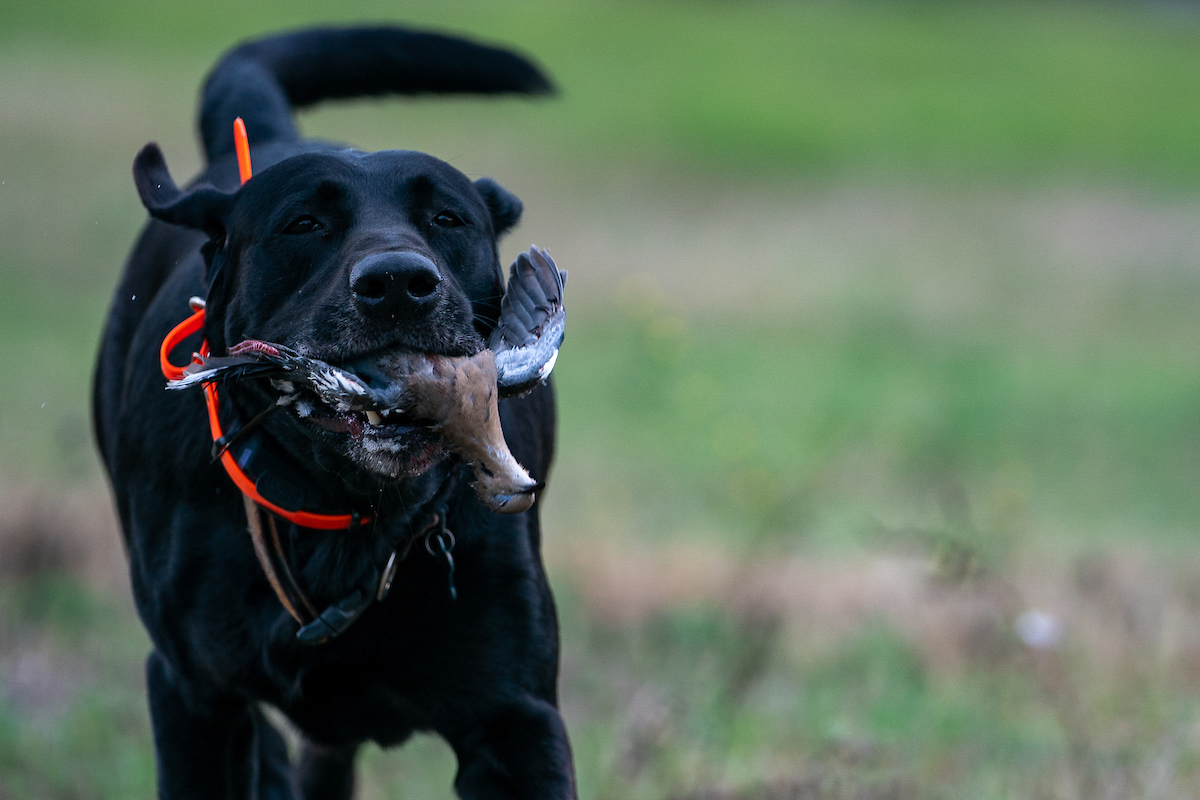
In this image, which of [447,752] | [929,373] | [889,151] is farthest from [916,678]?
[889,151]

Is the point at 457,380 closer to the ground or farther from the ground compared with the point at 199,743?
farther from the ground

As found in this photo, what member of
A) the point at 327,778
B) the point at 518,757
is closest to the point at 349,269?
the point at 518,757

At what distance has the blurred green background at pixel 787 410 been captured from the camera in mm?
4285

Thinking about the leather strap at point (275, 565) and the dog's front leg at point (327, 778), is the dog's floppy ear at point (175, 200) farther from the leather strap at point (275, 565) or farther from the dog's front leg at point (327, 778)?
the dog's front leg at point (327, 778)


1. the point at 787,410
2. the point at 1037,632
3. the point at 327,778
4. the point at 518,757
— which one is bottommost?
the point at 787,410

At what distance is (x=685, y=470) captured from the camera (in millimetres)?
8953

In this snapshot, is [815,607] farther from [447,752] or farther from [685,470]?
[685,470]

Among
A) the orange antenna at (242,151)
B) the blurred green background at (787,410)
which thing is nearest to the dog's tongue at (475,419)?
the orange antenna at (242,151)

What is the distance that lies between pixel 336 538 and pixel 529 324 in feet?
2.12

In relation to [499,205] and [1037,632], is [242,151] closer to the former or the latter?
[499,205]

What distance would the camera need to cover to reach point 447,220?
305 cm

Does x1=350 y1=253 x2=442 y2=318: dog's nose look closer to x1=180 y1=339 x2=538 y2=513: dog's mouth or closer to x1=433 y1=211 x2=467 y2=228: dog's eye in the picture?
x1=180 y1=339 x2=538 y2=513: dog's mouth

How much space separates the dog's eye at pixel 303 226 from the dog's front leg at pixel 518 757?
1022 mm

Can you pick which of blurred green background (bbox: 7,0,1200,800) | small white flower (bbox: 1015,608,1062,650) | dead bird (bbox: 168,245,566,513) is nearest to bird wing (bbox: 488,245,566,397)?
dead bird (bbox: 168,245,566,513)
